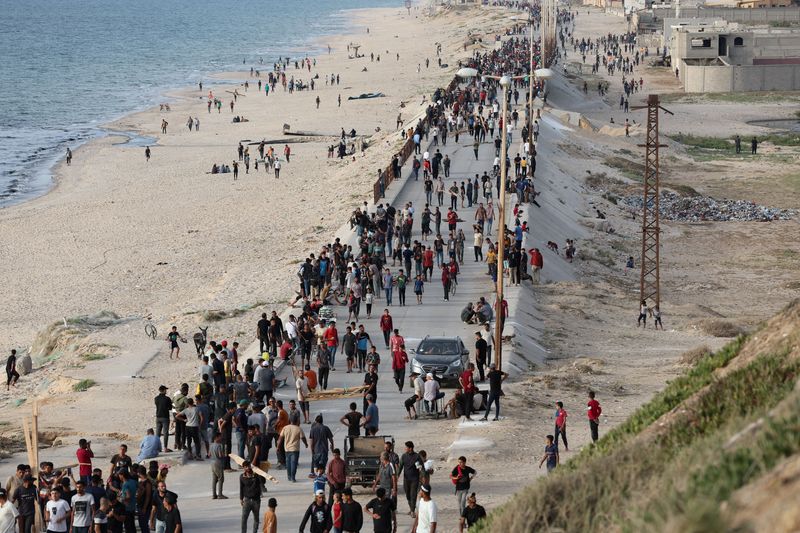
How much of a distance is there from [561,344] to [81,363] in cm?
991

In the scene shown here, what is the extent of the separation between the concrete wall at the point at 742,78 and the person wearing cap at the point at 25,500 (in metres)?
76.3

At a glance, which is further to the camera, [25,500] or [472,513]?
[25,500]

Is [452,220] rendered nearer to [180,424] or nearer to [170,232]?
[170,232]

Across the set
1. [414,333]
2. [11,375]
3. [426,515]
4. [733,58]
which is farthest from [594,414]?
[733,58]

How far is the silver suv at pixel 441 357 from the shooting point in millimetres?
23984

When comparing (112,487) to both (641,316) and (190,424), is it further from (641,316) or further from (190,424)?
(641,316)

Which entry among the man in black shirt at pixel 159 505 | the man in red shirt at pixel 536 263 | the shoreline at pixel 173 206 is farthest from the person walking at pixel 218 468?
the man in red shirt at pixel 536 263

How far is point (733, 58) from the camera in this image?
304 ft

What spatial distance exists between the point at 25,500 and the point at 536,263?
18.9 meters

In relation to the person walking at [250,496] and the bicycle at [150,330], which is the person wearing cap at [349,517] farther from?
the bicycle at [150,330]

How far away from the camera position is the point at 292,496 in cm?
1819

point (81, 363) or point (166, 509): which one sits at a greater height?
point (166, 509)

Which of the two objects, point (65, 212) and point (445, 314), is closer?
point (445, 314)

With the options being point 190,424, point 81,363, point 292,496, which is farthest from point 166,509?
point 81,363
